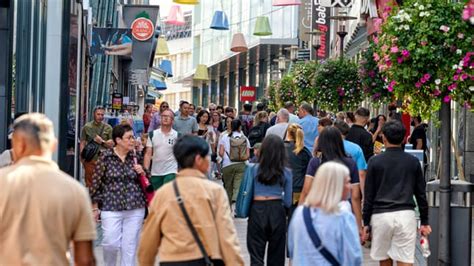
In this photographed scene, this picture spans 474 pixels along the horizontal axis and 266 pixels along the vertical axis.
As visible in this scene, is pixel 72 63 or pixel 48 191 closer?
pixel 48 191

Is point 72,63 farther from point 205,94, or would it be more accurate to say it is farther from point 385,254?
point 205,94

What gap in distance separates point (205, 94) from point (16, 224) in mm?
104499

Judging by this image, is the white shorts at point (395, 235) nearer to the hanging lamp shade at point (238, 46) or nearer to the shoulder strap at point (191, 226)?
the shoulder strap at point (191, 226)

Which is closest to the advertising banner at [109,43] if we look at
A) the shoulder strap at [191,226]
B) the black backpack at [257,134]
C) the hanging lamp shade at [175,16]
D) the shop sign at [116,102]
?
the shop sign at [116,102]

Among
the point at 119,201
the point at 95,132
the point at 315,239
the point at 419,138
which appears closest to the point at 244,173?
the point at 119,201

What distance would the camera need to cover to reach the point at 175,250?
7.19 meters

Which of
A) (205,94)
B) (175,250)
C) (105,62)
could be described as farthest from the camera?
(205,94)

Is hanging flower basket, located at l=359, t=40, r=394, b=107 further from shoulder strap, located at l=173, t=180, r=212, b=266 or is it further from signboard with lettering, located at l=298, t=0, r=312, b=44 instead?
signboard with lettering, located at l=298, t=0, r=312, b=44

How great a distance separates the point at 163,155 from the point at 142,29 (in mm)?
21501

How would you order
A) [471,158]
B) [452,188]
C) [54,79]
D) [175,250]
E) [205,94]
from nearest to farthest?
[175,250] < [452,188] < [54,79] < [471,158] < [205,94]

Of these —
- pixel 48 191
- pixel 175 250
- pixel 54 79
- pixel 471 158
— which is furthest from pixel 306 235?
pixel 471 158

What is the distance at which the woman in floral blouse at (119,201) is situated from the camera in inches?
424

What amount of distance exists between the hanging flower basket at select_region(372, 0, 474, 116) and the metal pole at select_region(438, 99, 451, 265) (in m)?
0.26

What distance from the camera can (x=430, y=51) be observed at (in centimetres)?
1195
